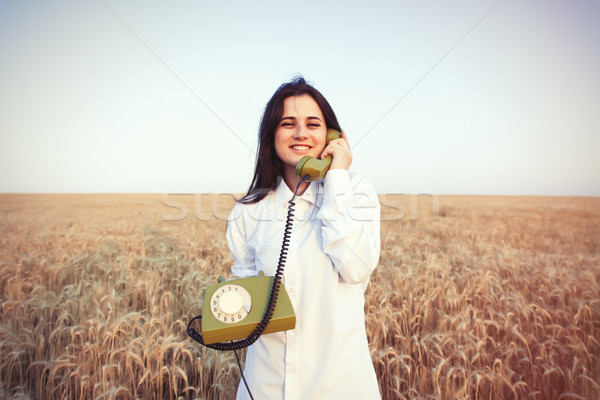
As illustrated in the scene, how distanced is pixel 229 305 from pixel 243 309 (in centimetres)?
8

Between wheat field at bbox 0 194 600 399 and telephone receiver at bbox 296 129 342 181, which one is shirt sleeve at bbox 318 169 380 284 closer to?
telephone receiver at bbox 296 129 342 181

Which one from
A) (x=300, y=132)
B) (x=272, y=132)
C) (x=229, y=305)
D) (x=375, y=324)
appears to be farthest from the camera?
(x=375, y=324)

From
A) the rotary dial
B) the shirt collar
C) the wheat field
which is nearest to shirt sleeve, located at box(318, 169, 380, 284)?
the shirt collar

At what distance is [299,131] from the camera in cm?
197

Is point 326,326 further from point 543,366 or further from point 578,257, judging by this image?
point 578,257

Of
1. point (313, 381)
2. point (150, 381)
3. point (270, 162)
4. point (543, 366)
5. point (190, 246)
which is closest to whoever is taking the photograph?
point (313, 381)

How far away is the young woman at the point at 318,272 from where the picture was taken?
1633 millimetres

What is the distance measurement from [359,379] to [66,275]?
5850mm

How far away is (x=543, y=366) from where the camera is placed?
3232 millimetres

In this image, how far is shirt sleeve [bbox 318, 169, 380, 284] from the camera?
161 cm

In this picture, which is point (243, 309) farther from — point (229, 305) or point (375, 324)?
point (375, 324)

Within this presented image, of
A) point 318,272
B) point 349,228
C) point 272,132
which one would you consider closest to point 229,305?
point 318,272

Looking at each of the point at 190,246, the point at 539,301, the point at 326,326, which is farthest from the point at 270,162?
the point at 190,246

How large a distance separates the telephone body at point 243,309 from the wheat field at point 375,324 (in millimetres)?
1601
